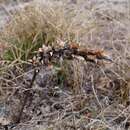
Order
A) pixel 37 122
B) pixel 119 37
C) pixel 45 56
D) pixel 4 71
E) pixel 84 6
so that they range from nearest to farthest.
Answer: pixel 45 56 → pixel 37 122 → pixel 4 71 → pixel 119 37 → pixel 84 6

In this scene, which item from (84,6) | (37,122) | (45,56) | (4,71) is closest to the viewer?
(45,56)

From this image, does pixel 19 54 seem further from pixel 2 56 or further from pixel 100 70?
pixel 100 70

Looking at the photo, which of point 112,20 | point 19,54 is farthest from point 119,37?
point 19,54

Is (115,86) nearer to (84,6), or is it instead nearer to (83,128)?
(83,128)

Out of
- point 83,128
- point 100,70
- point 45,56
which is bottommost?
point 83,128

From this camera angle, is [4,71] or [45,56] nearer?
[45,56]

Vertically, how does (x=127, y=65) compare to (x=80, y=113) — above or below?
above
